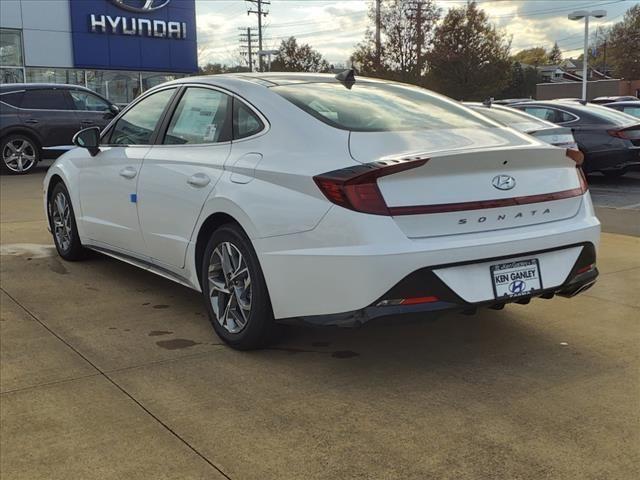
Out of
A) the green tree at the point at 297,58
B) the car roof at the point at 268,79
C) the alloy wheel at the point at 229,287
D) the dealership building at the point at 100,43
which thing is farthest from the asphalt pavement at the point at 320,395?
the green tree at the point at 297,58

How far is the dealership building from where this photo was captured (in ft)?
90.8

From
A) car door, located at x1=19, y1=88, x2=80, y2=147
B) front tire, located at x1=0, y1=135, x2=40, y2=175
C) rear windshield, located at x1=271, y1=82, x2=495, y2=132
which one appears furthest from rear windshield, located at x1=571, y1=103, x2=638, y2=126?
front tire, located at x1=0, y1=135, x2=40, y2=175

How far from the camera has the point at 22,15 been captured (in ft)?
90.7

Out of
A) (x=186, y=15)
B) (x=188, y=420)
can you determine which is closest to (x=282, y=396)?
(x=188, y=420)

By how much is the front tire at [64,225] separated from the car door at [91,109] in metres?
8.87

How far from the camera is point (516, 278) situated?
3553 millimetres

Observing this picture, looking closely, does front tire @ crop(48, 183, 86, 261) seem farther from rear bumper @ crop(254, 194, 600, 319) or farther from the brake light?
the brake light

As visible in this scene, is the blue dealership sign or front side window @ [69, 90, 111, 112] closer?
front side window @ [69, 90, 111, 112]

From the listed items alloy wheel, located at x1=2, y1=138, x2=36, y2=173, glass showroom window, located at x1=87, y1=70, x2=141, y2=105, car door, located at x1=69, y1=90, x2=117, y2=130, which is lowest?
alloy wheel, located at x1=2, y1=138, x2=36, y2=173

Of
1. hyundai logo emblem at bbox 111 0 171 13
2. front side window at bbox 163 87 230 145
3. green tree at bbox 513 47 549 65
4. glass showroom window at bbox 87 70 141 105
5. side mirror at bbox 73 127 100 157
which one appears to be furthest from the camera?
green tree at bbox 513 47 549 65

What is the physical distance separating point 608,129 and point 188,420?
419 inches

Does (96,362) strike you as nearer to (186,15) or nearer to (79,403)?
(79,403)

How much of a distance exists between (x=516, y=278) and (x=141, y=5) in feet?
99.4

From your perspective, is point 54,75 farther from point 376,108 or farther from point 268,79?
point 376,108
